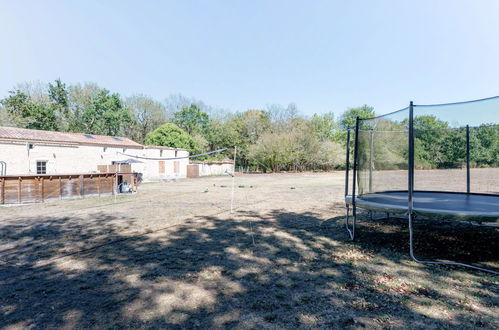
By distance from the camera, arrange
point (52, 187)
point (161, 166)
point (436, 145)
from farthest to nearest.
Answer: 1. point (161, 166)
2. point (52, 187)
3. point (436, 145)

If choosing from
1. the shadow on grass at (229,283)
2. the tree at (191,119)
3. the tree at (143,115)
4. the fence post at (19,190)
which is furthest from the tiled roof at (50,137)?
the tree at (191,119)

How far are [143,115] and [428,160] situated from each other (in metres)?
42.5

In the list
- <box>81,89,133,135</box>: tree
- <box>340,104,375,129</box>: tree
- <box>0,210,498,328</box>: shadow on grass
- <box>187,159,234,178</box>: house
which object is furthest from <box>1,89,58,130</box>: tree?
<box>340,104,375,129</box>: tree

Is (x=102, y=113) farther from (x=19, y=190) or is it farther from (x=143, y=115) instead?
(x=19, y=190)

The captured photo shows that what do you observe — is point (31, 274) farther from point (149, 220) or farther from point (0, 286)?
point (149, 220)

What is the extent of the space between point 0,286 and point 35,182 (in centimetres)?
950

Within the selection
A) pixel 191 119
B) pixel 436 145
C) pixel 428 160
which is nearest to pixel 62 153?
pixel 428 160

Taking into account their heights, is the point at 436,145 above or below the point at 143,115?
below

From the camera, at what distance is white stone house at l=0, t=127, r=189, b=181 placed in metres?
16.8

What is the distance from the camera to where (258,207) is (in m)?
9.41

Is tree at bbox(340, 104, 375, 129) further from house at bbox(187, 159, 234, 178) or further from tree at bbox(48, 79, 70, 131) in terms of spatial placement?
tree at bbox(48, 79, 70, 131)

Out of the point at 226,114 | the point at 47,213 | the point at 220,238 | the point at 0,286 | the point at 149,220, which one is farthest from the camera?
the point at 226,114

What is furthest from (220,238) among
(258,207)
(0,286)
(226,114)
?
(226,114)

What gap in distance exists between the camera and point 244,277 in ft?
11.9
